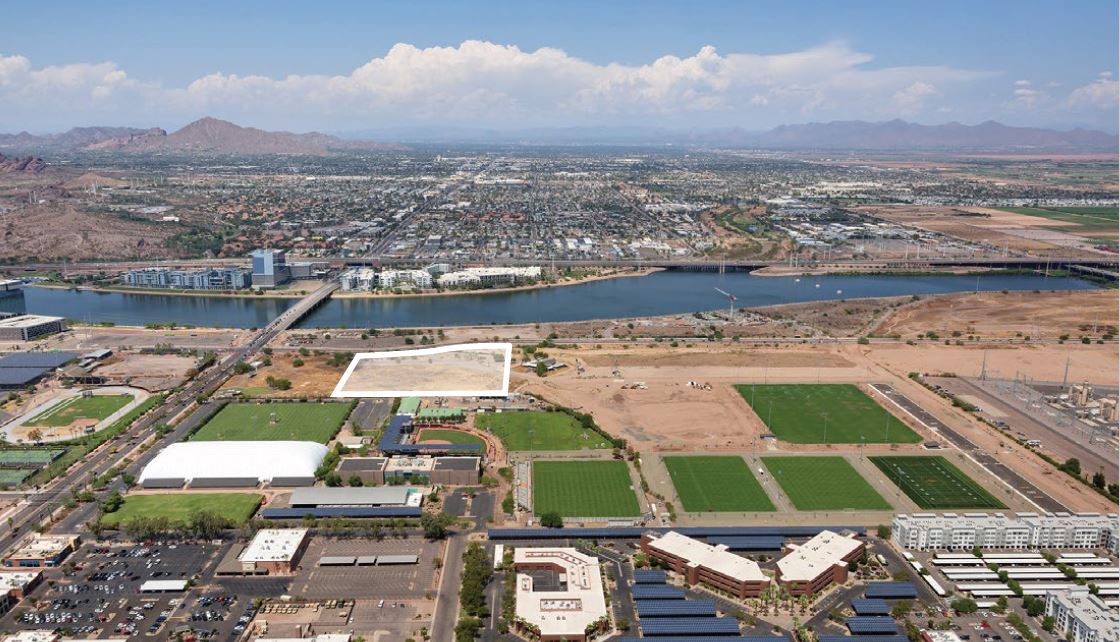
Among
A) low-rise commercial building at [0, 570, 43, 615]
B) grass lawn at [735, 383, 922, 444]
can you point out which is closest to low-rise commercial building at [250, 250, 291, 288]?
grass lawn at [735, 383, 922, 444]

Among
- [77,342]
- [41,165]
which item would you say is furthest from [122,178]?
[77,342]

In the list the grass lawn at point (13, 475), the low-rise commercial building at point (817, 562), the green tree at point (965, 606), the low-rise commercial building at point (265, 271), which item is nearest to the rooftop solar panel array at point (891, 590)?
the low-rise commercial building at point (817, 562)

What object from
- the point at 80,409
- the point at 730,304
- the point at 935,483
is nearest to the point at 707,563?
the point at 935,483

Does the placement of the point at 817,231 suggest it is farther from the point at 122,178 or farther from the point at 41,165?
the point at 41,165

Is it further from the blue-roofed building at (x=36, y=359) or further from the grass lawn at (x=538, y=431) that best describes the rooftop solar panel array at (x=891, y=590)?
the blue-roofed building at (x=36, y=359)

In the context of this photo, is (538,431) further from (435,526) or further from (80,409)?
(80,409)

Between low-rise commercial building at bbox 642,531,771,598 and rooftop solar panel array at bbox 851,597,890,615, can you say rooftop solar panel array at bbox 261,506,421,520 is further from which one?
rooftop solar panel array at bbox 851,597,890,615
